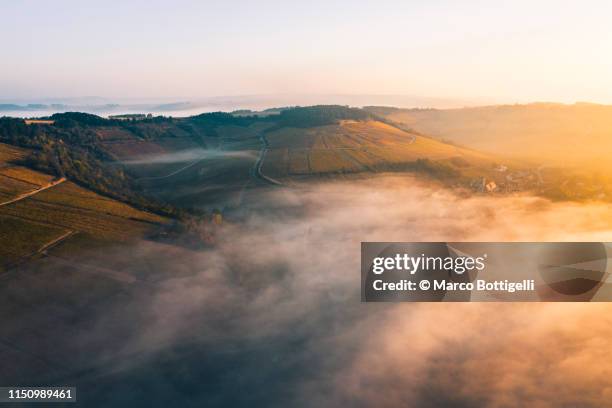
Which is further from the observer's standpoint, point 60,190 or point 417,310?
point 60,190

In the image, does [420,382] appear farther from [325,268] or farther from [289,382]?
[325,268]

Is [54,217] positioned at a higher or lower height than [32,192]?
lower

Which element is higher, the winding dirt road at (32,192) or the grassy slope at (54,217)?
the winding dirt road at (32,192)

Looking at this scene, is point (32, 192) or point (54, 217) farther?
point (32, 192)

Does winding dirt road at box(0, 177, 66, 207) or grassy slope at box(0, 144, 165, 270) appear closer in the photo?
grassy slope at box(0, 144, 165, 270)

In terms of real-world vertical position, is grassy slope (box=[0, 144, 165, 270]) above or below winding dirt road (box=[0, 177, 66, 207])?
below

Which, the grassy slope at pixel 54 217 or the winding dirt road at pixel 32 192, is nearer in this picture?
the grassy slope at pixel 54 217

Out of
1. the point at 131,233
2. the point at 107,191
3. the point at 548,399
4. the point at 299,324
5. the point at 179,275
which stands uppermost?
the point at 107,191

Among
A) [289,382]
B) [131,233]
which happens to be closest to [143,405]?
[289,382]
